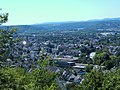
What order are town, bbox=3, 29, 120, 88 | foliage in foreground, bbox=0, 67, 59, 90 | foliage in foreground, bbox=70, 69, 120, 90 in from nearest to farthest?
foliage in foreground, bbox=0, 67, 59, 90
foliage in foreground, bbox=70, 69, 120, 90
town, bbox=3, 29, 120, 88

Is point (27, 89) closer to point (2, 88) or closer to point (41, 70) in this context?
point (2, 88)

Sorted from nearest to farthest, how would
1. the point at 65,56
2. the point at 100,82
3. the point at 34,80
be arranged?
the point at 34,80, the point at 100,82, the point at 65,56

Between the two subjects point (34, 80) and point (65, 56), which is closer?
point (34, 80)

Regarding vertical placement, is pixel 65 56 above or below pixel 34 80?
below

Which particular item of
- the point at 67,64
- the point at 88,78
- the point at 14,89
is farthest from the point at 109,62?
the point at 14,89

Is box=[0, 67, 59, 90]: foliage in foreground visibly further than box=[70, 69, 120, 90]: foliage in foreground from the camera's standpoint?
No

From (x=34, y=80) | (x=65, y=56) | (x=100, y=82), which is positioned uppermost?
(x=34, y=80)

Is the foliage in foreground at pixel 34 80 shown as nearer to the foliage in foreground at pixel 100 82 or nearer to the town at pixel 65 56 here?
the town at pixel 65 56

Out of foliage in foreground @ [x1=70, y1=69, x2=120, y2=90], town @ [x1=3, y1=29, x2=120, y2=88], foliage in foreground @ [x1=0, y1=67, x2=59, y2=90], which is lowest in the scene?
town @ [x1=3, y1=29, x2=120, y2=88]

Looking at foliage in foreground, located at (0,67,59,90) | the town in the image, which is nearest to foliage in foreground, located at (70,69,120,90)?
foliage in foreground, located at (0,67,59,90)

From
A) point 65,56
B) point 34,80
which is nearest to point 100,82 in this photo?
point 34,80

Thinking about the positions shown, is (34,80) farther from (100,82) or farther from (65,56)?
(65,56)

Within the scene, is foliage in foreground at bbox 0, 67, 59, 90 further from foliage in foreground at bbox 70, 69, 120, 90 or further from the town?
foliage in foreground at bbox 70, 69, 120, 90

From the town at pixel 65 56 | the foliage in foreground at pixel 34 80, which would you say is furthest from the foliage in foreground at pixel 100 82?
the town at pixel 65 56
